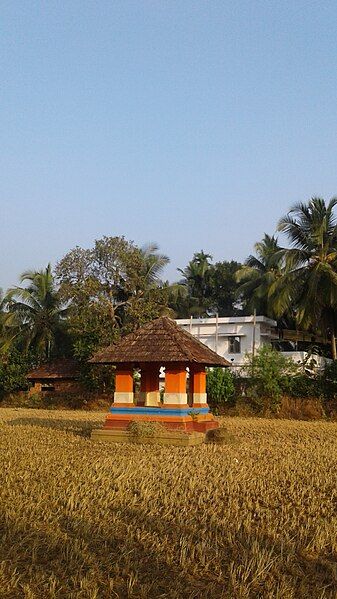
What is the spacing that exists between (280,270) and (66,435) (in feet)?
68.3

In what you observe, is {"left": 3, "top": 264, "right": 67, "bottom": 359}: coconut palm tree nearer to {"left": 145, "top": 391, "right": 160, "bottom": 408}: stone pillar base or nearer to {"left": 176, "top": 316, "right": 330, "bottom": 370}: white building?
{"left": 176, "top": 316, "right": 330, "bottom": 370}: white building

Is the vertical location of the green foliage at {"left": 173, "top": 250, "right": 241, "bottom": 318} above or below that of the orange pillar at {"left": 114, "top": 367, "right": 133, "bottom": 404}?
above

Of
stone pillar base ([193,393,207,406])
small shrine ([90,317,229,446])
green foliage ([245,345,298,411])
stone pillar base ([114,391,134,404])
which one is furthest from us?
green foliage ([245,345,298,411])

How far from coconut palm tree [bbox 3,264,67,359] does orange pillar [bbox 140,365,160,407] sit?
1790cm

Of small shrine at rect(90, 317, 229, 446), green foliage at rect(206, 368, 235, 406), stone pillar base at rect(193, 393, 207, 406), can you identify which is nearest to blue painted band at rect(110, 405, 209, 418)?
small shrine at rect(90, 317, 229, 446)

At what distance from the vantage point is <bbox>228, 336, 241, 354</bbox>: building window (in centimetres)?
3400

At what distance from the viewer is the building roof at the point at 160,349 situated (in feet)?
48.8

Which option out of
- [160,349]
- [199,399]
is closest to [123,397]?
[160,349]

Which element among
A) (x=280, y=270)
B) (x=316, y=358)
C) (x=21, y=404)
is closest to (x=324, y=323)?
(x=316, y=358)

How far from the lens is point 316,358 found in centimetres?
3052

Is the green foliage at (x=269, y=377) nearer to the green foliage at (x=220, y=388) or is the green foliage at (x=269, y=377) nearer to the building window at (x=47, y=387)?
the green foliage at (x=220, y=388)

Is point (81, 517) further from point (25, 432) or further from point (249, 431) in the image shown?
point (249, 431)

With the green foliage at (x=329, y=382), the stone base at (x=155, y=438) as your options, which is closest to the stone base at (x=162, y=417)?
the stone base at (x=155, y=438)

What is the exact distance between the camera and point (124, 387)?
50.9 feet
